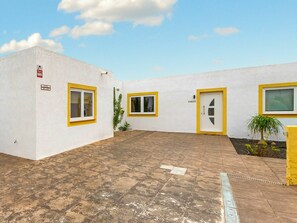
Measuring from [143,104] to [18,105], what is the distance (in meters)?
7.20

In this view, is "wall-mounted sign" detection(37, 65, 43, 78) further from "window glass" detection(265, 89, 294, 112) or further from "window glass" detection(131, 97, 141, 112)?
"window glass" detection(265, 89, 294, 112)

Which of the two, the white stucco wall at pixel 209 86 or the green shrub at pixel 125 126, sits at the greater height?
the white stucco wall at pixel 209 86

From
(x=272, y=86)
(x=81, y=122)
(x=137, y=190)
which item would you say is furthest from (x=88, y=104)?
(x=272, y=86)

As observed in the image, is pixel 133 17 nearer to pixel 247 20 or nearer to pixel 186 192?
pixel 247 20

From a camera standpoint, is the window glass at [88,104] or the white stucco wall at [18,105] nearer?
the white stucco wall at [18,105]

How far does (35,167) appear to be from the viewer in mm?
4105

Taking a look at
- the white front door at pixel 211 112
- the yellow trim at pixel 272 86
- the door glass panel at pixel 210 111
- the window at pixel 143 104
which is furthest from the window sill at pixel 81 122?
the yellow trim at pixel 272 86

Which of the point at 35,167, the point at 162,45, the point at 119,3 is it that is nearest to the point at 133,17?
the point at 119,3

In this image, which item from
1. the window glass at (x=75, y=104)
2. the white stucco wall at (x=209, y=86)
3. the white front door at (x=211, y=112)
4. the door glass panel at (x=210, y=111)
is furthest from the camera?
the door glass panel at (x=210, y=111)

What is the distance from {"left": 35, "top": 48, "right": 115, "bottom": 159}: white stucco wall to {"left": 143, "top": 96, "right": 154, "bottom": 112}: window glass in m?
4.35

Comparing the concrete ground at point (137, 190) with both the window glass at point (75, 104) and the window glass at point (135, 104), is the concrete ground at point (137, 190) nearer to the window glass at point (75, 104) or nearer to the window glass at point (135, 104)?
the window glass at point (75, 104)

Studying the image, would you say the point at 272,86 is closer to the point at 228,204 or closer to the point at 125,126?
the point at 228,204

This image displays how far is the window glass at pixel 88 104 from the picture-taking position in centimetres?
680

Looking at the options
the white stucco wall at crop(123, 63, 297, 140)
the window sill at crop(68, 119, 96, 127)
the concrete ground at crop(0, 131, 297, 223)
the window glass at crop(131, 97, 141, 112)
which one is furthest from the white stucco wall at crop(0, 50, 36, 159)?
the window glass at crop(131, 97, 141, 112)
